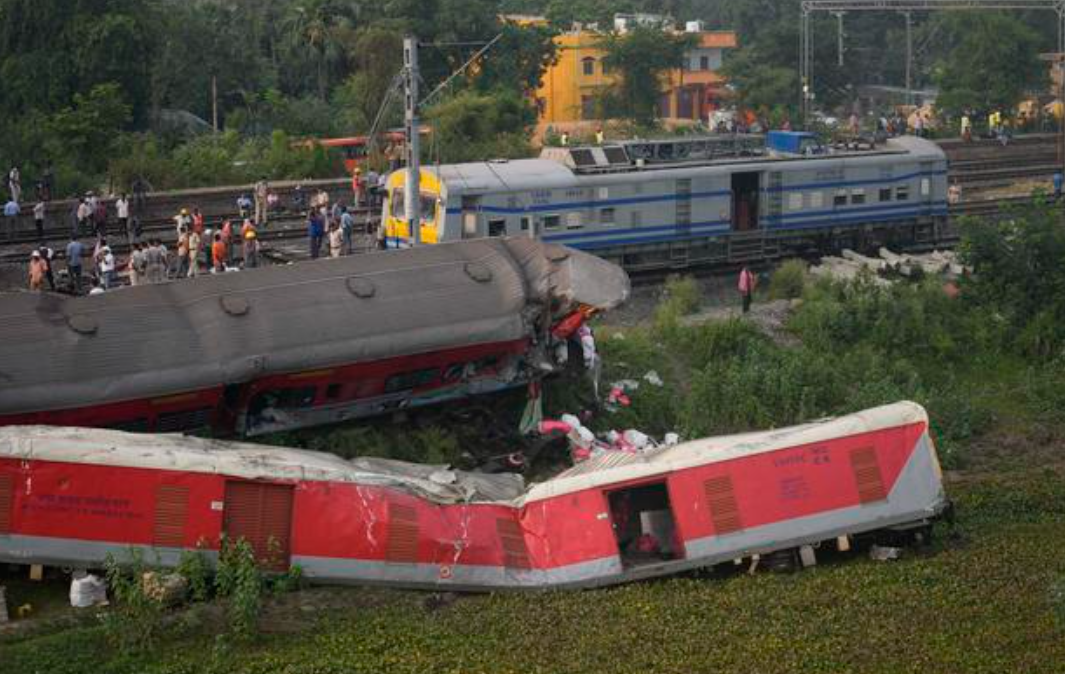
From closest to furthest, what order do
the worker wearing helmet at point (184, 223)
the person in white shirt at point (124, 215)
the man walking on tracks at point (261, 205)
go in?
the worker wearing helmet at point (184, 223)
the person in white shirt at point (124, 215)
the man walking on tracks at point (261, 205)

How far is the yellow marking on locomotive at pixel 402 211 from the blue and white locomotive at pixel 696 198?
38 millimetres

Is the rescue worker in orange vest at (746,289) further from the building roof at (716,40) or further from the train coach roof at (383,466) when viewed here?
the building roof at (716,40)

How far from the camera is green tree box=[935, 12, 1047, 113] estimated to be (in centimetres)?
6838

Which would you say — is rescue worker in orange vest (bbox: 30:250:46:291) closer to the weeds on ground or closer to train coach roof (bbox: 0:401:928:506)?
train coach roof (bbox: 0:401:928:506)

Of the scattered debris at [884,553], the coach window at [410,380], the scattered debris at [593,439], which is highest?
the coach window at [410,380]

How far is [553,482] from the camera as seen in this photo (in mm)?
20625

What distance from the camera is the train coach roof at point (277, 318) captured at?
72.8 ft

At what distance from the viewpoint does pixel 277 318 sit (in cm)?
2375

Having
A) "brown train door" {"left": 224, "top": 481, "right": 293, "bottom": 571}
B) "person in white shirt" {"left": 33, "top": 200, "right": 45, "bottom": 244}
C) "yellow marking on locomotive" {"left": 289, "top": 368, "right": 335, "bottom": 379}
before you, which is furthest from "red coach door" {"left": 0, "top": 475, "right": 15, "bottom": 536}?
"person in white shirt" {"left": 33, "top": 200, "right": 45, "bottom": 244}

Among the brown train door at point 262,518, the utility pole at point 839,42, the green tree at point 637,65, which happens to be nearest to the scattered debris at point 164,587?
the brown train door at point 262,518

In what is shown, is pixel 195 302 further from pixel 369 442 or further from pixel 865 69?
pixel 865 69

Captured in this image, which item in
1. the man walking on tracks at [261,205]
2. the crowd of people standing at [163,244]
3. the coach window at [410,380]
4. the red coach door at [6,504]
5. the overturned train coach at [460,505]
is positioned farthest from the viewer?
the man walking on tracks at [261,205]

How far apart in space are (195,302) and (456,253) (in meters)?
4.31

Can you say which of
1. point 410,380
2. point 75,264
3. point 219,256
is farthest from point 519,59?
point 410,380
